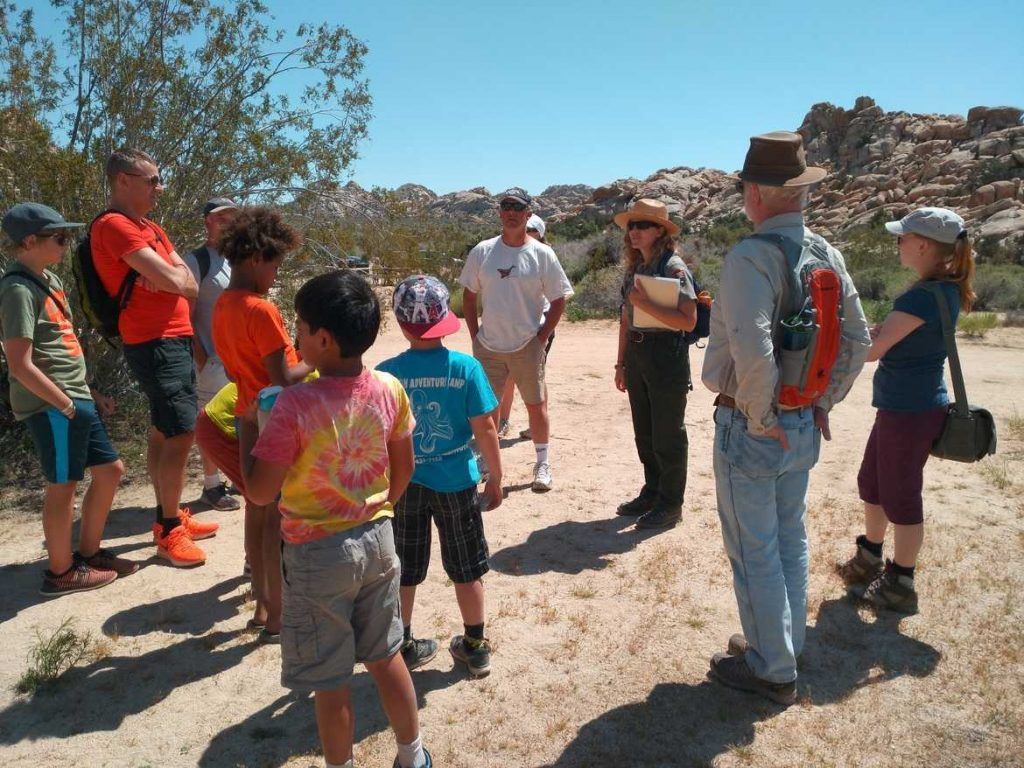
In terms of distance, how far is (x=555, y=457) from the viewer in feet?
20.8

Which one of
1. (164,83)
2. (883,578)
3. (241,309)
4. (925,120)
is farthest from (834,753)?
(925,120)

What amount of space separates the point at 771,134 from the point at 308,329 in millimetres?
1774

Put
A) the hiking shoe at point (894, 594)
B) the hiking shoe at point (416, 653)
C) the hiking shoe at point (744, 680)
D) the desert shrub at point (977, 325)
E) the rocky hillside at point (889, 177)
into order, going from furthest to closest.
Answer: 1. the rocky hillside at point (889, 177)
2. the desert shrub at point (977, 325)
3. the hiking shoe at point (894, 594)
4. the hiking shoe at point (416, 653)
5. the hiking shoe at point (744, 680)

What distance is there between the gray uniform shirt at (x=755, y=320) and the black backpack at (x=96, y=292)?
2.95 meters

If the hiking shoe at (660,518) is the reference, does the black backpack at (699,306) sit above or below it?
above

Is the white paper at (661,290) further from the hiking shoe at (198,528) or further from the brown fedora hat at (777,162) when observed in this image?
the hiking shoe at (198,528)

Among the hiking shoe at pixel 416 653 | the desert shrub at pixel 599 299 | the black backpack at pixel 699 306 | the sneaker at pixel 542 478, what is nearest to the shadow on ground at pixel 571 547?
the sneaker at pixel 542 478

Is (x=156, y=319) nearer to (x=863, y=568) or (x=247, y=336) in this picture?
(x=247, y=336)

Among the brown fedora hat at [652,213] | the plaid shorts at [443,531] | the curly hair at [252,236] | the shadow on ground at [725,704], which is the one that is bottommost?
the shadow on ground at [725,704]

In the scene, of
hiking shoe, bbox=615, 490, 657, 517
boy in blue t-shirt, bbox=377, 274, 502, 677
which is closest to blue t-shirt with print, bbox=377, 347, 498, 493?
boy in blue t-shirt, bbox=377, 274, 502, 677

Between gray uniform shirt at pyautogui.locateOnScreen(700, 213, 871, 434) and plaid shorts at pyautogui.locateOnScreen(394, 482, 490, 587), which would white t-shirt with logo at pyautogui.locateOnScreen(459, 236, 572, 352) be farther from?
gray uniform shirt at pyautogui.locateOnScreen(700, 213, 871, 434)

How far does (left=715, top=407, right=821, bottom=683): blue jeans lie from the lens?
282 cm

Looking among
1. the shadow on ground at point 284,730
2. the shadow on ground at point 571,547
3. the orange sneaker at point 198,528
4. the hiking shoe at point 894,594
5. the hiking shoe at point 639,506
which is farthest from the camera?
the hiking shoe at point 639,506

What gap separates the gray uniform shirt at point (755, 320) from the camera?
8.60 feet
